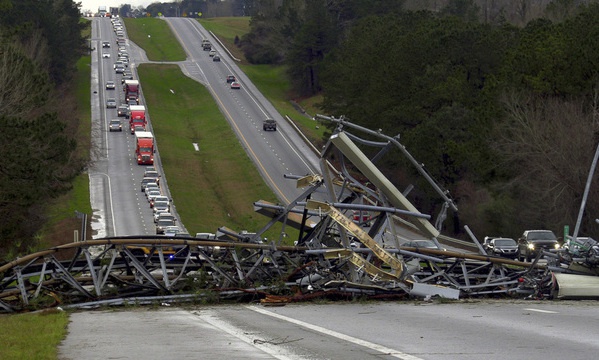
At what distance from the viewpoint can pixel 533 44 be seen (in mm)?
79062

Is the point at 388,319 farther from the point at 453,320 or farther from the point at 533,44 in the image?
the point at 533,44

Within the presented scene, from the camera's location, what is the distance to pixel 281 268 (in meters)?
27.3

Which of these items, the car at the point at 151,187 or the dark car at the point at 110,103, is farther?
the dark car at the point at 110,103

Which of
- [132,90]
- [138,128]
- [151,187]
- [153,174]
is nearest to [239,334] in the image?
[151,187]

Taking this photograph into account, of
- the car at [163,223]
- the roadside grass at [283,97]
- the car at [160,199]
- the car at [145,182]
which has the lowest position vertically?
the roadside grass at [283,97]

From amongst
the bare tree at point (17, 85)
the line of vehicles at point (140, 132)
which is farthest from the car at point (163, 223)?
the bare tree at point (17, 85)

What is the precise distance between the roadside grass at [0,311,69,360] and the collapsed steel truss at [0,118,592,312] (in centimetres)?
220

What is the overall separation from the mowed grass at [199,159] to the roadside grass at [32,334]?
1575 inches

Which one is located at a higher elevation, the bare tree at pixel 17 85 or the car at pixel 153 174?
the bare tree at pixel 17 85

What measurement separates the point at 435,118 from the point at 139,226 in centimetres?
2522

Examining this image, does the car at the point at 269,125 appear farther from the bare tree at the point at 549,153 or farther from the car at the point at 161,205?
the bare tree at the point at 549,153

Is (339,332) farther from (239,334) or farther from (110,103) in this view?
(110,103)

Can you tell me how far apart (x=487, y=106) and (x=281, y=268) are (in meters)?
55.8

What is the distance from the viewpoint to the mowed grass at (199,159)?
90875 mm
